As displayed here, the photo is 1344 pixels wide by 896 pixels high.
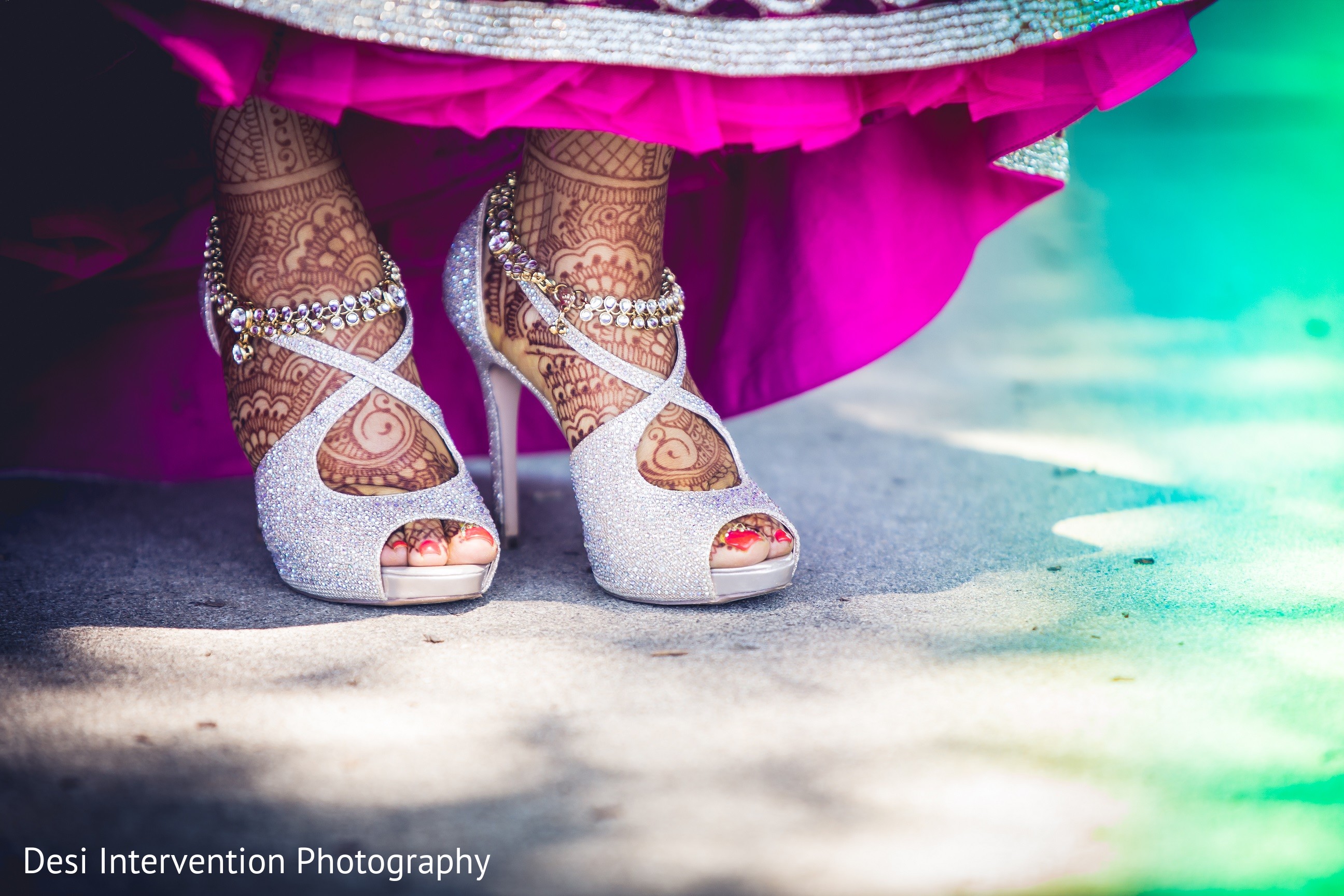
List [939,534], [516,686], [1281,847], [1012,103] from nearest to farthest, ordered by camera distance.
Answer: [1281,847] → [516,686] → [1012,103] → [939,534]

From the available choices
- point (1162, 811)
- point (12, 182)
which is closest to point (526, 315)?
point (12, 182)

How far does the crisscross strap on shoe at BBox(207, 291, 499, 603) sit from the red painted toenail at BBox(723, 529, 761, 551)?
189 mm

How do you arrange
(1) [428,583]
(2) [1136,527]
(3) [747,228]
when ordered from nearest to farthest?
(1) [428,583] → (2) [1136,527] → (3) [747,228]

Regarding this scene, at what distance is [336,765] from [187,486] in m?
0.74

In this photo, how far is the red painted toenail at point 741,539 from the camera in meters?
0.80

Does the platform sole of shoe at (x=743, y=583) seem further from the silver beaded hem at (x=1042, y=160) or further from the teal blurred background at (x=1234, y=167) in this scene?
the teal blurred background at (x=1234, y=167)

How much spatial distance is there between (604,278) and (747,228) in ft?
1.07

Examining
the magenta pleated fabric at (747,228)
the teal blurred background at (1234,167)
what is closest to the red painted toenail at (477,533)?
the magenta pleated fabric at (747,228)

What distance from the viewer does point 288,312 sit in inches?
33.4

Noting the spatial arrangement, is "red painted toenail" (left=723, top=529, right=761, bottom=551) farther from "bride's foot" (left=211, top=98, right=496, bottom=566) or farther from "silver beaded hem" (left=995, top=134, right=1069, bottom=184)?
"silver beaded hem" (left=995, top=134, right=1069, bottom=184)

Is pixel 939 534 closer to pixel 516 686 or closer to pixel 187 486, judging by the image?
pixel 516 686

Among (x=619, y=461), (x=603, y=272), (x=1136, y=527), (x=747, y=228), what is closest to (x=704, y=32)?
(x=603, y=272)

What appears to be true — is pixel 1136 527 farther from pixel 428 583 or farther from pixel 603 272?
pixel 428 583

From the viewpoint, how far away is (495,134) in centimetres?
106
